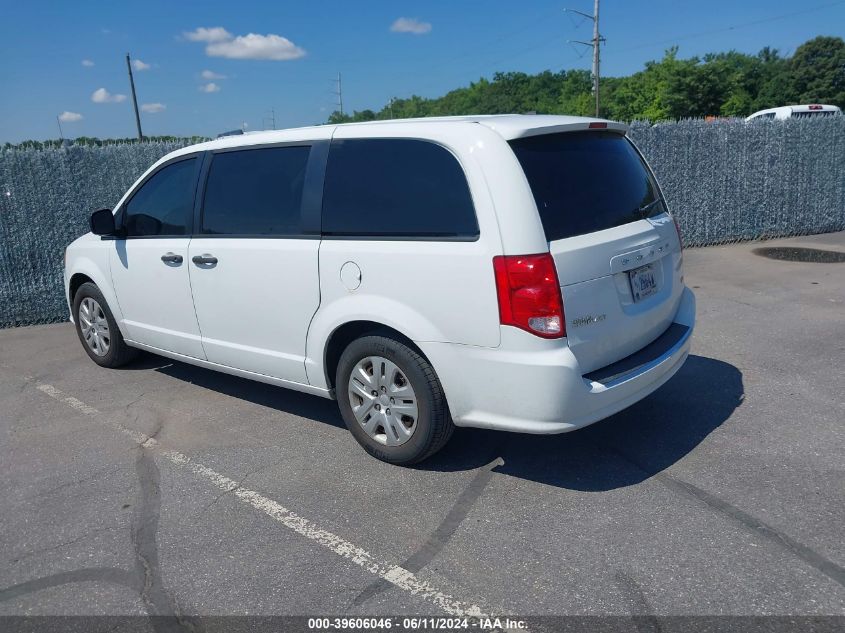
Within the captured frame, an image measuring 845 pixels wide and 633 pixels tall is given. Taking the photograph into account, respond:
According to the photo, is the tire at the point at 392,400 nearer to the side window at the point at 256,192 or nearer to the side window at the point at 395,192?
the side window at the point at 395,192

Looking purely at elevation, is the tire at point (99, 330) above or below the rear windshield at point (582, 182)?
below

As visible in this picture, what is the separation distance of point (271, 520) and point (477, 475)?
1150 mm

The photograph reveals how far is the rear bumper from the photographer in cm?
332

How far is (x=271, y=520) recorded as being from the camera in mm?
3535

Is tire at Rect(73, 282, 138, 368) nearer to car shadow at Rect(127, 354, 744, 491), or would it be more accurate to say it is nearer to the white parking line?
the white parking line

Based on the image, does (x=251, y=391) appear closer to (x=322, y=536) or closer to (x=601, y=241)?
(x=322, y=536)

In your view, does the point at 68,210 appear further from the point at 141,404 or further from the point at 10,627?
the point at 10,627

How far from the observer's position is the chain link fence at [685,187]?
8289mm

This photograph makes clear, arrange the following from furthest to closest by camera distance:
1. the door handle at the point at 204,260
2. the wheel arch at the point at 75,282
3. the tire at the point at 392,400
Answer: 1. the wheel arch at the point at 75,282
2. the door handle at the point at 204,260
3. the tire at the point at 392,400

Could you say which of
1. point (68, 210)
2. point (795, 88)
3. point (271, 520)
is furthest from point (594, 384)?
point (795, 88)

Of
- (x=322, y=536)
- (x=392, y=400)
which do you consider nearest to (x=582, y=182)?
(x=392, y=400)

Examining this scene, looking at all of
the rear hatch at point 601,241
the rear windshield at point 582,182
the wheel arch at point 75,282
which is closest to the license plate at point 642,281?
the rear hatch at point 601,241

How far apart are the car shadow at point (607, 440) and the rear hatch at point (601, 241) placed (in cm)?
67

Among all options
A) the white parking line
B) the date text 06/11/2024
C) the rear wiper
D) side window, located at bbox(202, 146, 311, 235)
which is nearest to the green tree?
the rear wiper
